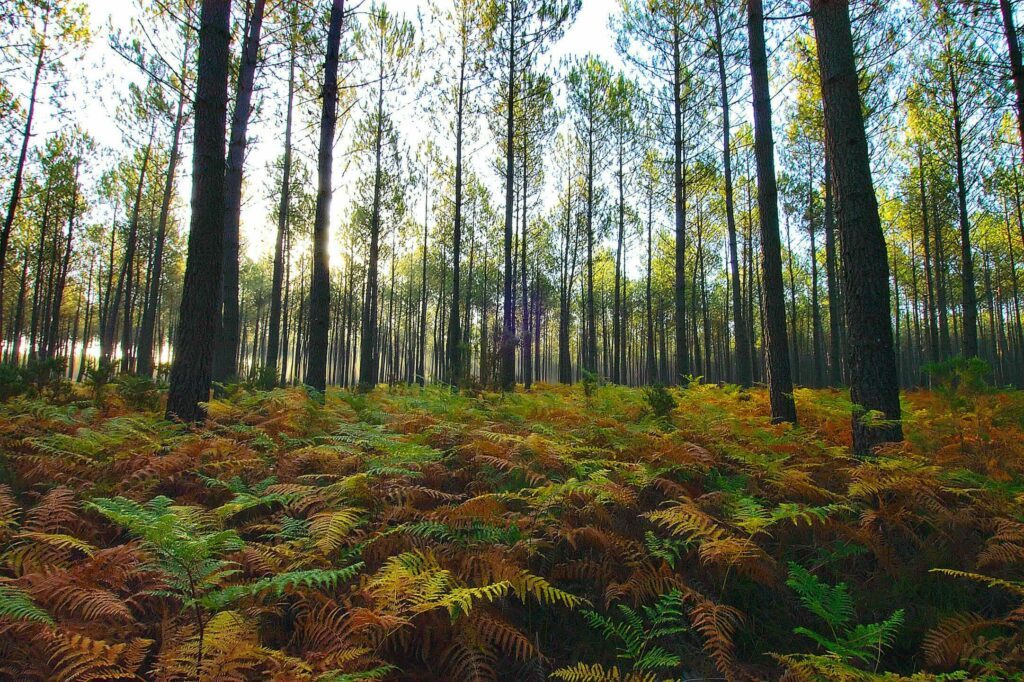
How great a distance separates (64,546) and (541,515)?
2.49 metres

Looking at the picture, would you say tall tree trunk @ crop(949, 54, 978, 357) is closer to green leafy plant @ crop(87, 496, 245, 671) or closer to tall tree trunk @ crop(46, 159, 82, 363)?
green leafy plant @ crop(87, 496, 245, 671)

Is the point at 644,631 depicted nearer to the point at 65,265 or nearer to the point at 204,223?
the point at 204,223

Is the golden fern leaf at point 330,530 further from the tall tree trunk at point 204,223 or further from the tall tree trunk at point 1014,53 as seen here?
the tall tree trunk at point 1014,53

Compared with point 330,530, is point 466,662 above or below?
below

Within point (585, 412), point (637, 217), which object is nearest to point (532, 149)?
point (637, 217)

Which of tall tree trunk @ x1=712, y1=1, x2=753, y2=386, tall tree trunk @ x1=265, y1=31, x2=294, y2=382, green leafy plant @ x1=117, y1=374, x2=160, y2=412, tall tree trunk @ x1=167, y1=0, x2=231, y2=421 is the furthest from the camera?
tall tree trunk @ x1=265, y1=31, x2=294, y2=382

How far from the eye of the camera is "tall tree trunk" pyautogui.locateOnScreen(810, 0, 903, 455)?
4.13 metres

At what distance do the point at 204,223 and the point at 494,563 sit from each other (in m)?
5.17

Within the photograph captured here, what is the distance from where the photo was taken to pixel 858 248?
4176 millimetres

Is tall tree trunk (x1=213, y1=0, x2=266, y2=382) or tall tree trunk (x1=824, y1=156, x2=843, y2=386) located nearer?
tall tree trunk (x1=213, y1=0, x2=266, y2=382)

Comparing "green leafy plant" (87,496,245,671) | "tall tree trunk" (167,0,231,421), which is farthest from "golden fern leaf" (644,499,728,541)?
"tall tree trunk" (167,0,231,421)

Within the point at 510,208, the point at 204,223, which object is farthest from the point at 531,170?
the point at 204,223

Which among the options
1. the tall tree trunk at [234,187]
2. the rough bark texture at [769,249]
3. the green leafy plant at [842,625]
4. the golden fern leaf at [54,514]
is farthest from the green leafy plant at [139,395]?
the rough bark texture at [769,249]

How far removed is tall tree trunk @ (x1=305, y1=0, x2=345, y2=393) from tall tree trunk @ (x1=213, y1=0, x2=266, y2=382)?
80.5 inches
